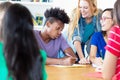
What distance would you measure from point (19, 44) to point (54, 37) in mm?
1699

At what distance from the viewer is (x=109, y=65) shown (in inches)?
59.8

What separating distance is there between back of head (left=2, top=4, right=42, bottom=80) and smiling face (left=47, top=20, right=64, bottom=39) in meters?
1.58

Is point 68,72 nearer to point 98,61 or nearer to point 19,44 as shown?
point 98,61

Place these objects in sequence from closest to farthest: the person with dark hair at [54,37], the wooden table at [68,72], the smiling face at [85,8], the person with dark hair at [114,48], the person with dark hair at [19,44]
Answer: the person with dark hair at [19,44] < the person with dark hair at [114,48] < the wooden table at [68,72] < the person with dark hair at [54,37] < the smiling face at [85,8]

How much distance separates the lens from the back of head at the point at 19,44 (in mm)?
1130

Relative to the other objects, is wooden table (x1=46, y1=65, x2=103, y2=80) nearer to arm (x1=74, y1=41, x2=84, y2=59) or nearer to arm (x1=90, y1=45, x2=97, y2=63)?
arm (x1=90, y1=45, x2=97, y2=63)

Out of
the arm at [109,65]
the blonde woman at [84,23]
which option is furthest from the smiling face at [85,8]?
the arm at [109,65]

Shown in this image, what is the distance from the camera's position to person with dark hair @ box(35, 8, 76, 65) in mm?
2691

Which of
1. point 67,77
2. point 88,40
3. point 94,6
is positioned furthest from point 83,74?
point 94,6

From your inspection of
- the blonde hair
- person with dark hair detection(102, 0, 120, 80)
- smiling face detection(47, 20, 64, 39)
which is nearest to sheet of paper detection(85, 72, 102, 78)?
person with dark hair detection(102, 0, 120, 80)

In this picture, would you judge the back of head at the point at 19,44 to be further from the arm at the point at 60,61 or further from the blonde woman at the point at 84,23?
the blonde woman at the point at 84,23

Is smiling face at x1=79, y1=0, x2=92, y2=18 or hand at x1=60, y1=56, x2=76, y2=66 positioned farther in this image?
smiling face at x1=79, y1=0, x2=92, y2=18

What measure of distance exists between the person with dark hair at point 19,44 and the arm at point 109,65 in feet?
1.60

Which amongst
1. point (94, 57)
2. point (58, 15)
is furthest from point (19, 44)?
point (94, 57)
